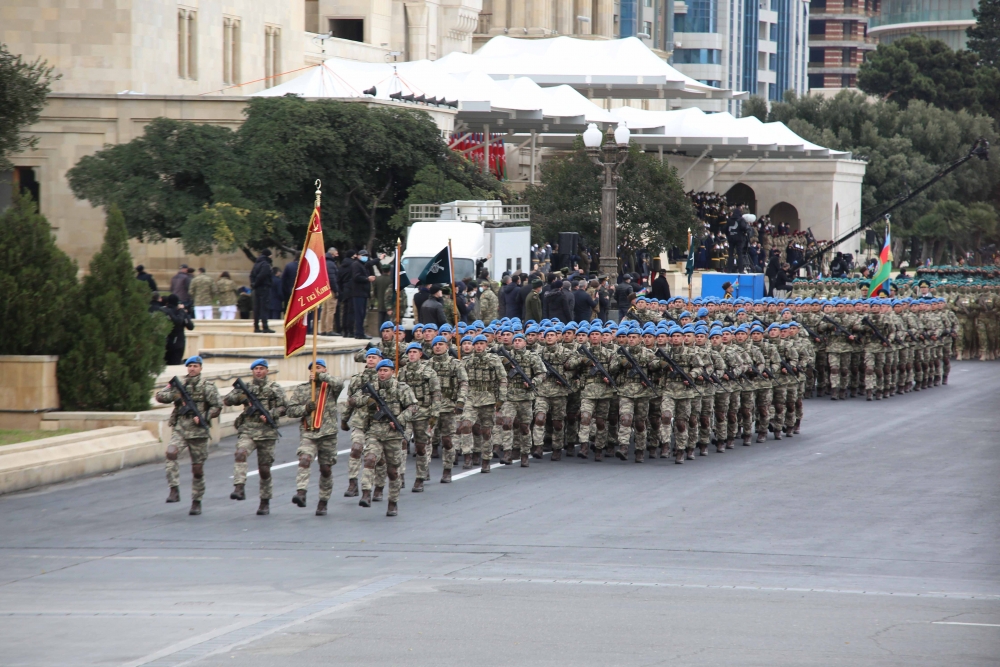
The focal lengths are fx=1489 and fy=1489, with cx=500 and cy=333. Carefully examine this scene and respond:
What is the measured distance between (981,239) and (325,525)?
64.8 meters

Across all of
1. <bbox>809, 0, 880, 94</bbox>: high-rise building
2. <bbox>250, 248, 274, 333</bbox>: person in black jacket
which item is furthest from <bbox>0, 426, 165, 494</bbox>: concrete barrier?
<bbox>809, 0, 880, 94</bbox>: high-rise building

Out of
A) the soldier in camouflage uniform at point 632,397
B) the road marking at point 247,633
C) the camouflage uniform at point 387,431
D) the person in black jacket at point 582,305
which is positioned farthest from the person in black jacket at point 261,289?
the road marking at point 247,633

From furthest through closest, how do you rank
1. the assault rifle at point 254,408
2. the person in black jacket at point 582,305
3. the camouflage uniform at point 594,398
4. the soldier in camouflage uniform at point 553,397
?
the person in black jacket at point 582,305 → the camouflage uniform at point 594,398 → the soldier in camouflage uniform at point 553,397 → the assault rifle at point 254,408

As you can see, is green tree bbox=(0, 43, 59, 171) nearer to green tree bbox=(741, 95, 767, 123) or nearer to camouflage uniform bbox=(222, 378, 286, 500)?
camouflage uniform bbox=(222, 378, 286, 500)

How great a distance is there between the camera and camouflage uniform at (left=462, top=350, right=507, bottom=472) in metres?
17.2

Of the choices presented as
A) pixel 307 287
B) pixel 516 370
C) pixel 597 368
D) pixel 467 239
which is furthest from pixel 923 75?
pixel 307 287

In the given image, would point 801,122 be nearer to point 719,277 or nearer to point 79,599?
point 719,277

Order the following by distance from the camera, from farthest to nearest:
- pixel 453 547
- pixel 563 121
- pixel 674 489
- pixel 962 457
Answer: pixel 563 121 < pixel 962 457 < pixel 674 489 < pixel 453 547

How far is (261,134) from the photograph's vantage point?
111 feet

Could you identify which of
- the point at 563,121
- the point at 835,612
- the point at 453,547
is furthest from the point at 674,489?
the point at 563,121

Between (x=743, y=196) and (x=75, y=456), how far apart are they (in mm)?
58372

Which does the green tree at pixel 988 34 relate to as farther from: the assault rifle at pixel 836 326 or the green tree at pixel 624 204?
the assault rifle at pixel 836 326

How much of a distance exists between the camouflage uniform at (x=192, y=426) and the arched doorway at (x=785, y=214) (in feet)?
189

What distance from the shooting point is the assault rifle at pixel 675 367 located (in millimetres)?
18266
